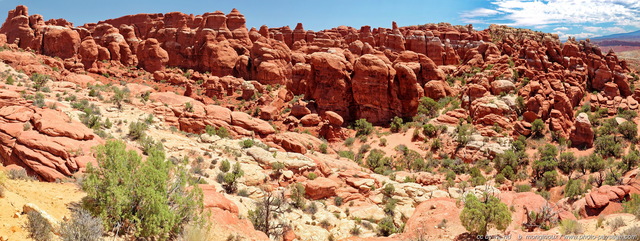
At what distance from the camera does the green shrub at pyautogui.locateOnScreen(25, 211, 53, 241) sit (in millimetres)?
6418

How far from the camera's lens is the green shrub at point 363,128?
104 ft

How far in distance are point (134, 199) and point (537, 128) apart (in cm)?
3002

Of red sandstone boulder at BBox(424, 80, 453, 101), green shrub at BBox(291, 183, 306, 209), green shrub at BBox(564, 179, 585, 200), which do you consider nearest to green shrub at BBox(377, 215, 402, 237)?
green shrub at BBox(291, 183, 306, 209)

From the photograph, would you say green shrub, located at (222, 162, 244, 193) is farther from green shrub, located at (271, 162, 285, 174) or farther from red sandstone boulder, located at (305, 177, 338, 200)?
red sandstone boulder, located at (305, 177, 338, 200)

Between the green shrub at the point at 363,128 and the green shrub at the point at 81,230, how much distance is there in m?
26.0

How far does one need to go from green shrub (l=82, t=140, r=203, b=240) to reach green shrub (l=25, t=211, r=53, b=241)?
104cm

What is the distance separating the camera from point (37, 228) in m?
6.43

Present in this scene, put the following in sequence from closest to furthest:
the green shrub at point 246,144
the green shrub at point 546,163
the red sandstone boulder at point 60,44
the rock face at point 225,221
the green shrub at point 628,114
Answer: the rock face at point 225,221
the green shrub at point 246,144
the green shrub at point 546,163
the green shrub at point 628,114
the red sandstone boulder at point 60,44

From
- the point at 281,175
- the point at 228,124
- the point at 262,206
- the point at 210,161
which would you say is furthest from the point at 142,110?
the point at 262,206

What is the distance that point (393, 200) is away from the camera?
Result: 16.4 m

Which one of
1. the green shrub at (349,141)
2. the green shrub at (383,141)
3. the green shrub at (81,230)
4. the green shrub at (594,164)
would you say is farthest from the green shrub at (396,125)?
the green shrub at (81,230)

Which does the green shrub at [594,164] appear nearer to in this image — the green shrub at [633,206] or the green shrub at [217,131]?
the green shrub at [633,206]

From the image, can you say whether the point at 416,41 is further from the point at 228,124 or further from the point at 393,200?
the point at 393,200

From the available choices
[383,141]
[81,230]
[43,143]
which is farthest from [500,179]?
[43,143]
